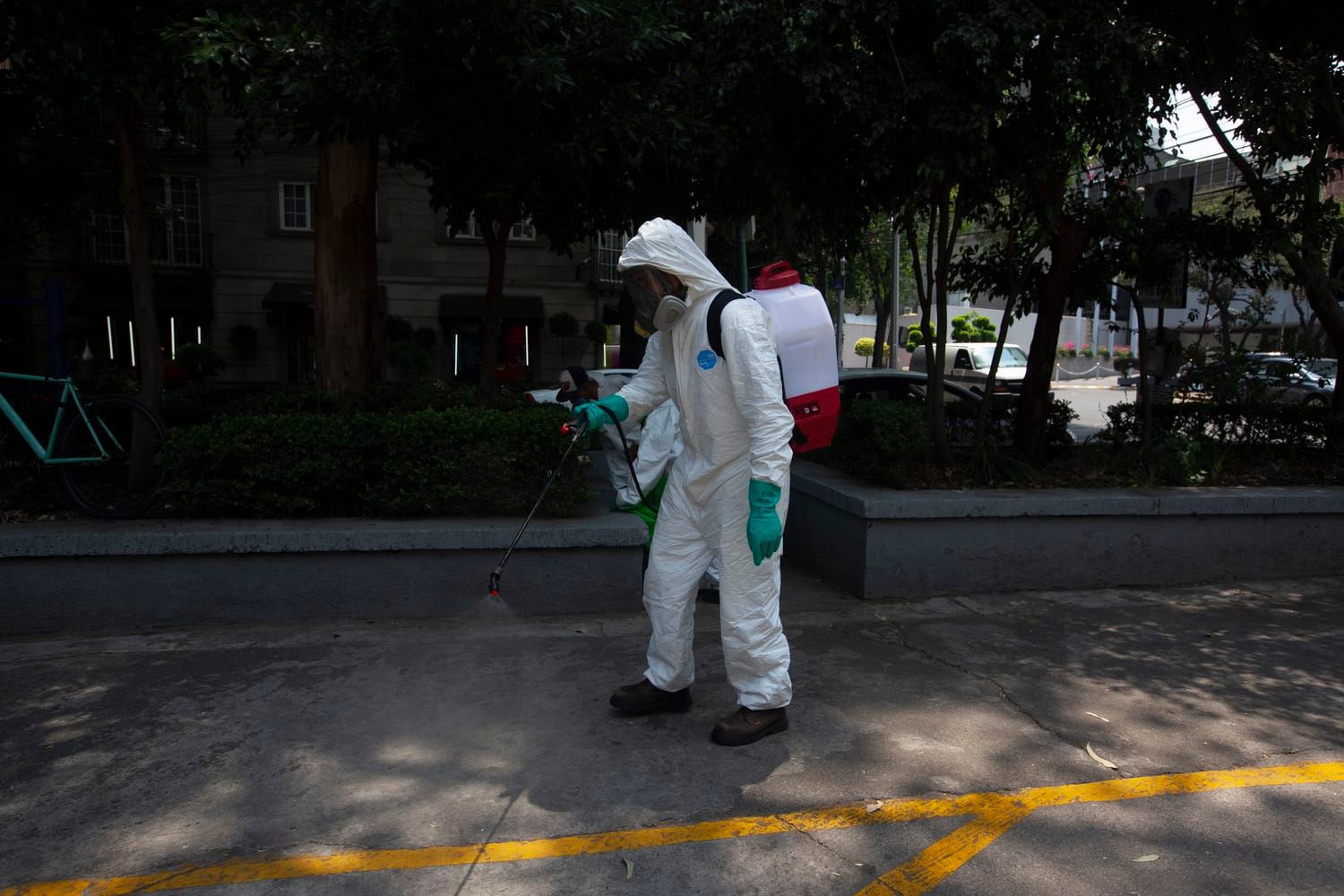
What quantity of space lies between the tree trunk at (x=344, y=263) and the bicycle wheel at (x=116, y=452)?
4.41 ft

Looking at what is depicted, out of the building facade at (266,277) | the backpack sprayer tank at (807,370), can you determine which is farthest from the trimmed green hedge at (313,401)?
the building facade at (266,277)

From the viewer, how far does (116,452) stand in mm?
6164

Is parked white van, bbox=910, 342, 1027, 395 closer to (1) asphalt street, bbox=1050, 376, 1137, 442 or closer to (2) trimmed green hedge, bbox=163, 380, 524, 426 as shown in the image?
(1) asphalt street, bbox=1050, 376, 1137, 442

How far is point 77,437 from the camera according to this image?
6023 millimetres

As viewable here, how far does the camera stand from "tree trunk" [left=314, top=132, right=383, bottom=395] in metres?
7.12

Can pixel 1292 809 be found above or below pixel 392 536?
below

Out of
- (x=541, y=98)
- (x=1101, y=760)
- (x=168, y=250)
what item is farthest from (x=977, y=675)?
(x=168, y=250)

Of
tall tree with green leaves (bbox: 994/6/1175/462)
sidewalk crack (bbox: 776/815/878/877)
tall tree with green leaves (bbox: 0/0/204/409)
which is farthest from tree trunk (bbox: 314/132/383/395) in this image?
sidewalk crack (bbox: 776/815/878/877)

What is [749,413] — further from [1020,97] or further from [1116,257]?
[1116,257]

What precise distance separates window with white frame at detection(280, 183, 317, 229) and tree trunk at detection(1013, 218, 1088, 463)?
64.0 ft

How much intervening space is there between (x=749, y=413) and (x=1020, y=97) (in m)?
4.15

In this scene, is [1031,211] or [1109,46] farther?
[1031,211]

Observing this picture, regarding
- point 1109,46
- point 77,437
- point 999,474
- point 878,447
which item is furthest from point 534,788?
point 1109,46

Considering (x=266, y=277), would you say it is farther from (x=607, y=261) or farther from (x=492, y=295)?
(x=492, y=295)
